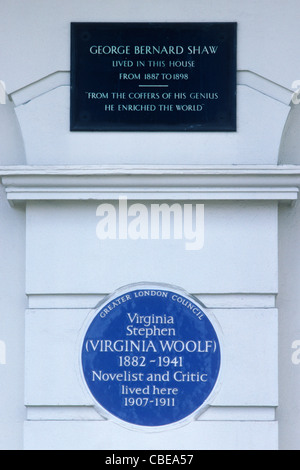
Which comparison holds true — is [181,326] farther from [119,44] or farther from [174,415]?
[119,44]

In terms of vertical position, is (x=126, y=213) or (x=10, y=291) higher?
(x=126, y=213)

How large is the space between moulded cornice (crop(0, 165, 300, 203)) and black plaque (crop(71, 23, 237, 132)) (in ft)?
0.98

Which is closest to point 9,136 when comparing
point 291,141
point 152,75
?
point 152,75

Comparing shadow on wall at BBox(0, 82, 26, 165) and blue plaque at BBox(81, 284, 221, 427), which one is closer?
blue plaque at BBox(81, 284, 221, 427)

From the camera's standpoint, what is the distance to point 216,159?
18.8 feet

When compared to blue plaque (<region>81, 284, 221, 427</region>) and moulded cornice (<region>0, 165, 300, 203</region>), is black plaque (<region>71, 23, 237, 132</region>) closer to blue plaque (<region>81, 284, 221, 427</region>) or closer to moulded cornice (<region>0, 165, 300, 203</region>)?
moulded cornice (<region>0, 165, 300, 203</region>)

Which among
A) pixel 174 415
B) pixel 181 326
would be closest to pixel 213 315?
pixel 181 326

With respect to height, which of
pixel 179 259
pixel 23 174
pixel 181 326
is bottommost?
pixel 181 326

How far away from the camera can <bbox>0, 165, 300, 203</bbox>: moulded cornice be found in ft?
18.4

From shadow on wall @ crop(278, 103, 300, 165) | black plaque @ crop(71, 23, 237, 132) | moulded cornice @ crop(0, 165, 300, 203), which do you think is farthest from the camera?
shadow on wall @ crop(278, 103, 300, 165)

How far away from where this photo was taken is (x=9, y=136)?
5.89 metres

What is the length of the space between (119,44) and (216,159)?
0.82m

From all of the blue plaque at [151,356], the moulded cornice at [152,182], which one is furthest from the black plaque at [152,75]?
the blue plaque at [151,356]

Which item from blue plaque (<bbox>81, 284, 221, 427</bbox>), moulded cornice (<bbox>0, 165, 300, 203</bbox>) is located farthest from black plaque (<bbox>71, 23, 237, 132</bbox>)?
blue plaque (<bbox>81, 284, 221, 427</bbox>)
